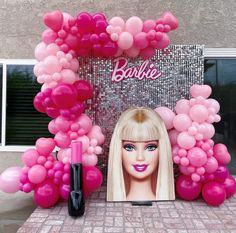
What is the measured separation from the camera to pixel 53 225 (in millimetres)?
3736

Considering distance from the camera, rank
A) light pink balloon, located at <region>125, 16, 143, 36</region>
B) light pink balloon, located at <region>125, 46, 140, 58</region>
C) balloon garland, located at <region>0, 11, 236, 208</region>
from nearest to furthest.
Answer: balloon garland, located at <region>0, 11, 236, 208</region>
light pink balloon, located at <region>125, 16, 143, 36</region>
light pink balloon, located at <region>125, 46, 140, 58</region>

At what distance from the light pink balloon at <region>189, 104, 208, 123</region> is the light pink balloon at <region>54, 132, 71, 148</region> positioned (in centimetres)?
195

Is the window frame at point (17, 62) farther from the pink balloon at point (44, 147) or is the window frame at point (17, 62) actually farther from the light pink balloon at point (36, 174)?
the light pink balloon at point (36, 174)

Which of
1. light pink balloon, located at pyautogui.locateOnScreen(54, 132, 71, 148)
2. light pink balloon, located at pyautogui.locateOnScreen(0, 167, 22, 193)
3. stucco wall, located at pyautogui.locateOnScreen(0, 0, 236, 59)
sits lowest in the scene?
light pink balloon, located at pyautogui.locateOnScreen(0, 167, 22, 193)

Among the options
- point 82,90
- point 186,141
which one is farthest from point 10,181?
point 186,141

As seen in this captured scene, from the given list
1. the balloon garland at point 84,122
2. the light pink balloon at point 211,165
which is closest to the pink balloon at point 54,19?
the balloon garland at point 84,122

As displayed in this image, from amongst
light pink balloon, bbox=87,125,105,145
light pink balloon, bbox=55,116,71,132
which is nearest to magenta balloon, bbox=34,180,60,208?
light pink balloon, bbox=55,116,71,132

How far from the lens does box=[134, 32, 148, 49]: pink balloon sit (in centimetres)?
450

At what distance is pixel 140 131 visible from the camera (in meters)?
4.62

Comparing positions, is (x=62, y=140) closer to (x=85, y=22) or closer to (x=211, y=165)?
(x=85, y=22)

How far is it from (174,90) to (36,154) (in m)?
2.68

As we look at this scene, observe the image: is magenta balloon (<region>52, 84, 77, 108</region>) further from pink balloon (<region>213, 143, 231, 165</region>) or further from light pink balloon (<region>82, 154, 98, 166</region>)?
pink balloon (<region>213, 143, 231, 165</region>)

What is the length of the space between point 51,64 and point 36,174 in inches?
64.0

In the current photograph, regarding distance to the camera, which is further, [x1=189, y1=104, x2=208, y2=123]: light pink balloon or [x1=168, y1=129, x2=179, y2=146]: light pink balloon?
[x1=168, y1=129, x2=179, y2=146]: light pink balloon
